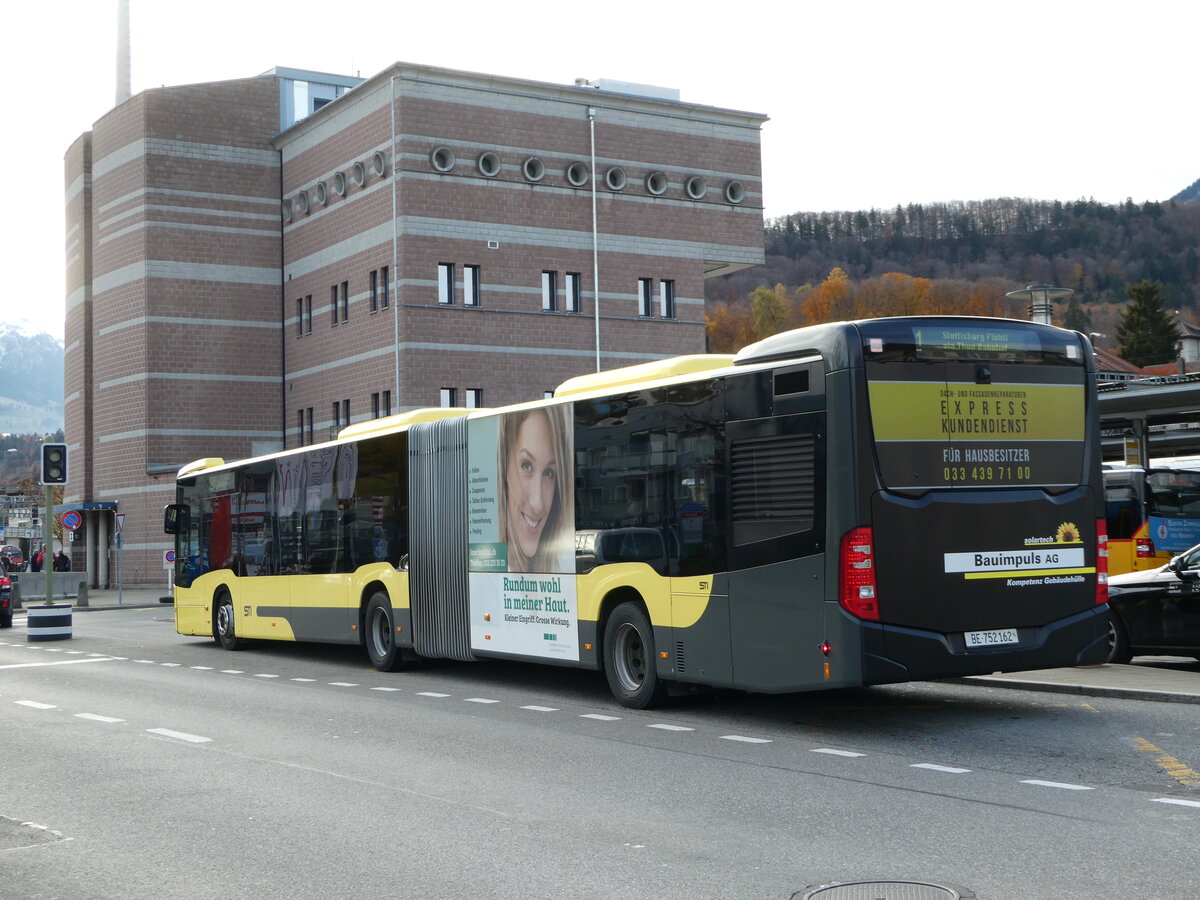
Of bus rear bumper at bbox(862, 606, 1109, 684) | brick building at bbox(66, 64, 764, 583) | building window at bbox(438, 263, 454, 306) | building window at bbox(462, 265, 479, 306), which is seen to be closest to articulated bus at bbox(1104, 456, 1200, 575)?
bus rear bumper at bbox(862, 606, 1109, 684)

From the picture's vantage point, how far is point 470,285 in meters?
45.4

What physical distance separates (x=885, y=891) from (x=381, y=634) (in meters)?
12.4

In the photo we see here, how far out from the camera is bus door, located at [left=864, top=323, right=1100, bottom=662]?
10555 millimetres

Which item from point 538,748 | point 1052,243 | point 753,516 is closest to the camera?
point 538,748

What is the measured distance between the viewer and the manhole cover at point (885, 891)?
5.84 m

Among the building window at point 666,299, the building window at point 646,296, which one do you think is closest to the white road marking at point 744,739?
the building window at point 646,296

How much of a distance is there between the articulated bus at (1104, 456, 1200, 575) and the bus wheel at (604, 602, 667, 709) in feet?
49.9

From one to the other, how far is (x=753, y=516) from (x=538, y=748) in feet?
8.24

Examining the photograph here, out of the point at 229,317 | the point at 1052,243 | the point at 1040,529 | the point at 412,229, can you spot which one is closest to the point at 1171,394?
the point at 1040,529

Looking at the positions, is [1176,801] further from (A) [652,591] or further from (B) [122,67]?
(B) [122,67]

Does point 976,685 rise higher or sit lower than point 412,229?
lower

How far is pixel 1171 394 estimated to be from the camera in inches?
867

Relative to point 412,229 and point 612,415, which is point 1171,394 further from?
point 412,229

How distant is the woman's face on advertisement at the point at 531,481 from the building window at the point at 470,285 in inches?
1212
